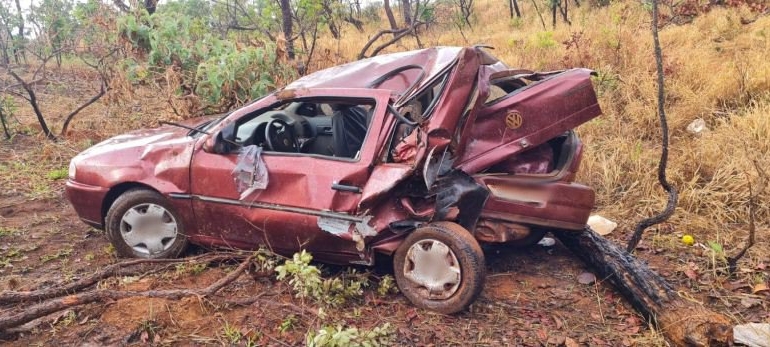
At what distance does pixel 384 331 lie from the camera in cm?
323

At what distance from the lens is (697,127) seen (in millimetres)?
6539

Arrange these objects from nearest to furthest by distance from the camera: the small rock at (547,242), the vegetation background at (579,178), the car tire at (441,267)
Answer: the car tire at (441,267) < the vegetation background at (579,178) < the small rock at (547,242)

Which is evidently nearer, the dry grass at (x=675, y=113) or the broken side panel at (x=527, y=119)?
the broken side panel at (x=527, y=119)

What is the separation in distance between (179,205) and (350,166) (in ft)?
4.60

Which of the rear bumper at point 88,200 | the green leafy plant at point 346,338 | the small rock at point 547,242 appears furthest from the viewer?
the small rock at point 547,242

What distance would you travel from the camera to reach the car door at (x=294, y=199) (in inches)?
148

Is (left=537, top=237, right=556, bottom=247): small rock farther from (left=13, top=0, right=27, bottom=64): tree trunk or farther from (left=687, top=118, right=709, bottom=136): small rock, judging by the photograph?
(left=13, top=0, right=27, bottom=64): tree trunk

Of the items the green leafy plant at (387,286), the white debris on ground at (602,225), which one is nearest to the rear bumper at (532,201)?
the green leafy plant at (387,286)

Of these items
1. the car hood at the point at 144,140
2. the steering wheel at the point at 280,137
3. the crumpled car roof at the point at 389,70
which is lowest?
the steering wheel at the point at 280,137

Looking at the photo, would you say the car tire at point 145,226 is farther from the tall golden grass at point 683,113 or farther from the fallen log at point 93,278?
the tall golden grass at point 683,113

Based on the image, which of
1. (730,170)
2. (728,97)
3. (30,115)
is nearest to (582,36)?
(728,97)

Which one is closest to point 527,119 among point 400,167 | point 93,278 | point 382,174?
point 400,167

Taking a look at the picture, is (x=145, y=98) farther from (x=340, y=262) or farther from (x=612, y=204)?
(x=612, y=204)

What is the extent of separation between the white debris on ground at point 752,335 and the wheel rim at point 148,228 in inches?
150
